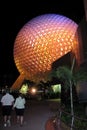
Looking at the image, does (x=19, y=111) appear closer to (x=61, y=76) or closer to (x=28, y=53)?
(x=61, y=76)

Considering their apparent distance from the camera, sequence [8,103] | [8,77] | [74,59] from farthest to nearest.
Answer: [8,77], [8,103], [74,59]

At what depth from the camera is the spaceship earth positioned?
1655 inches

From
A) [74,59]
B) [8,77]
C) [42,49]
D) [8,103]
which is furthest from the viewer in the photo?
[8,77]

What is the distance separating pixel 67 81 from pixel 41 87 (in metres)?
39.0

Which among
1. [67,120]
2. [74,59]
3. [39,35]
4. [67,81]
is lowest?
[67,120]

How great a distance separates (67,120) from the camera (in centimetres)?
1550

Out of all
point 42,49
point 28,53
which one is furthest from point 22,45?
point 42,49

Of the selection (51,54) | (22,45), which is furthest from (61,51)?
(22,45)

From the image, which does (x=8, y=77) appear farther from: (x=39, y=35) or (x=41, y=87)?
(x=39, y=35)

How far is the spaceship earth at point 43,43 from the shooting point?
42.0m

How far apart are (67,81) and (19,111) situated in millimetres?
4326

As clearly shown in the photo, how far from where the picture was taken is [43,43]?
44.8 metres

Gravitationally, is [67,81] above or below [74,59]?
below

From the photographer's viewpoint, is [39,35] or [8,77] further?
[8,77]
